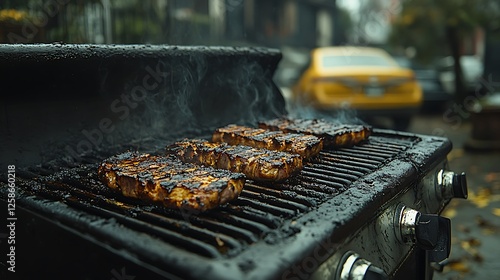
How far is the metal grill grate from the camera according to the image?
138cm

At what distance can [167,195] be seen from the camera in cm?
164

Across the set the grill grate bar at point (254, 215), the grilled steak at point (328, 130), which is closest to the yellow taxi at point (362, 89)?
the grilled steak at point (328, 130)

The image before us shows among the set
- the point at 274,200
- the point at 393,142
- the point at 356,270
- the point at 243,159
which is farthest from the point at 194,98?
the point at 356,270

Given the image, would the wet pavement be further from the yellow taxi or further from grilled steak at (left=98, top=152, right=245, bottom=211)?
grilled steak at (left=98, top=152, right=245, bottom=211)

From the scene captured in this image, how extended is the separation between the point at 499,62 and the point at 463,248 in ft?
33.4

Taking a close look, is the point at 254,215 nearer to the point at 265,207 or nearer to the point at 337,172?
the point at 265,207

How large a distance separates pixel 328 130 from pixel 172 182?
4.48ft

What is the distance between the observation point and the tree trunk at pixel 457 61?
445 inches

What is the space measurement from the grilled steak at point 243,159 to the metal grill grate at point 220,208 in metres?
0.06

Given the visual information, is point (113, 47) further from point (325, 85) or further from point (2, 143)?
point (325, 85)

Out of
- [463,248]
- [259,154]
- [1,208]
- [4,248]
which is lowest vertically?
[463,248]

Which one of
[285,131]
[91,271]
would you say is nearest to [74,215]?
[91,271]

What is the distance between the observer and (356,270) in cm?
146

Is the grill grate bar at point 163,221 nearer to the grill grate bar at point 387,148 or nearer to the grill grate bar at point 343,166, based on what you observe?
the grill grate bar at point 343,166
